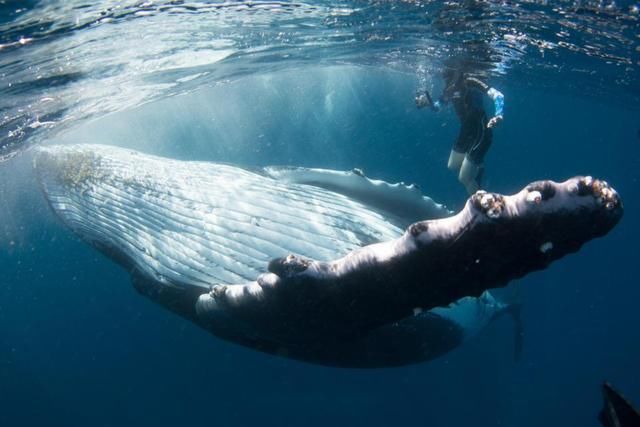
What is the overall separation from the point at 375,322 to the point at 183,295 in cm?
343

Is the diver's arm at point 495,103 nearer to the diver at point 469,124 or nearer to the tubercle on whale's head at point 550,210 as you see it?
the diver at point 469,124

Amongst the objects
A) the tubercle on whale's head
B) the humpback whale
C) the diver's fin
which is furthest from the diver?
the diver's fin

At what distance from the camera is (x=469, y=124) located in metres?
14.4

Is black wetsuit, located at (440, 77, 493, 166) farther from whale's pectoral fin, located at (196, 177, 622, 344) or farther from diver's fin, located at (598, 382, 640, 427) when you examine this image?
diver's fin, located at (598, 382, 640, 427)

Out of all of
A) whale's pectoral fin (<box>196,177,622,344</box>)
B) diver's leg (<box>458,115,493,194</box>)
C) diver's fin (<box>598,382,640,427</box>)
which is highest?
whale's pectoral fin (<box>196,177,622,344</box>)

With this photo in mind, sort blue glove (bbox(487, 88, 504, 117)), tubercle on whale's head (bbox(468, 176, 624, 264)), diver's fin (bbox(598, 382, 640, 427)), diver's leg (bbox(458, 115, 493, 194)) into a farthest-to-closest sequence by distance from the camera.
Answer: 1. diver's leg (bbox(458, 115, 493, 194))
2. blue glove (bbox(487, 88, 504, 117))
3. tubercle on whale's head (bbox(468, 176, 624, 264))
4. diver's fin (bbox(598, 382, 640, 427))

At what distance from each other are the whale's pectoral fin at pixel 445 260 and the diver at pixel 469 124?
32.0ft

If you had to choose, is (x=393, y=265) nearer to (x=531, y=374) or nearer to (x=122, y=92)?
(x=122, y=92)

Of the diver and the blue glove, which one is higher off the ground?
the blue glove

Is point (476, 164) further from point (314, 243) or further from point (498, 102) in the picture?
point (314, 243)

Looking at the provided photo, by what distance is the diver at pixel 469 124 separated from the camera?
43.0ft

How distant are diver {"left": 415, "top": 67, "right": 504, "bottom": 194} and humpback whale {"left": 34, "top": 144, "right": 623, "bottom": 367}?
525 cm

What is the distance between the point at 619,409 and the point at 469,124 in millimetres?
12955

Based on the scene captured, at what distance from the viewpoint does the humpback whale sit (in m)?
2.74
